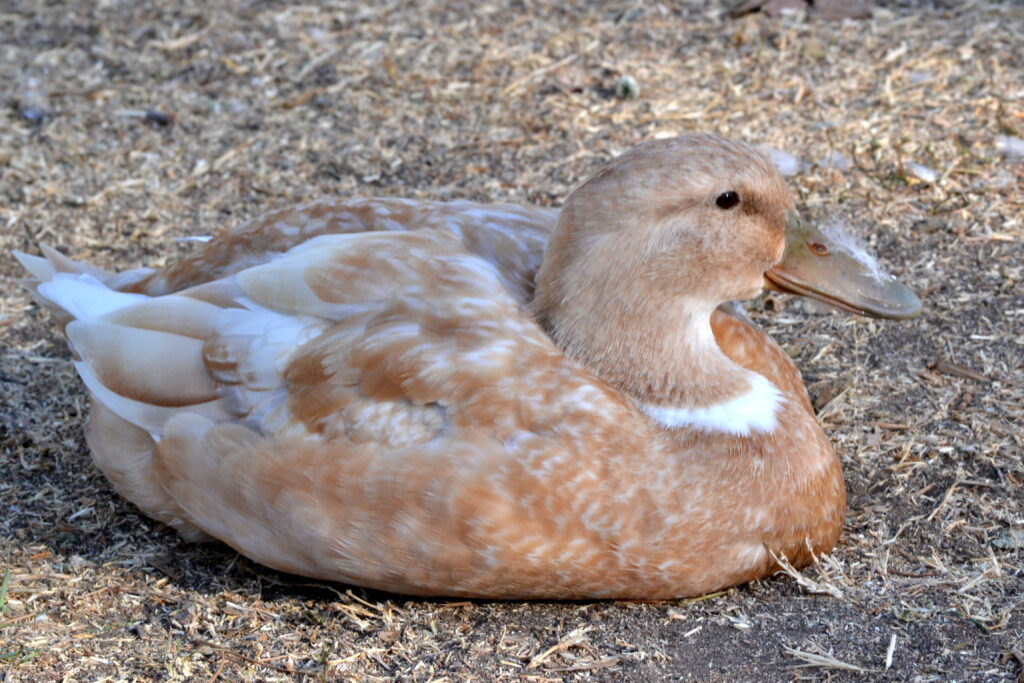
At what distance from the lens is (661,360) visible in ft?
10.9

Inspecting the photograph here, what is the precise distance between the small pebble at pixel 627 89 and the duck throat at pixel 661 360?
2.46 m

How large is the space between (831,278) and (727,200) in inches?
16.1

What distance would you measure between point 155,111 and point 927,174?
A: 11.4ft

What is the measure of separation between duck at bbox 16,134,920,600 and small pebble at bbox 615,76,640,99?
229cm

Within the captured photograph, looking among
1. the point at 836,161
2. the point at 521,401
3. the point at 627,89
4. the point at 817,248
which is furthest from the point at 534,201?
the point at 521,401

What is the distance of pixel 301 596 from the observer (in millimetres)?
3484

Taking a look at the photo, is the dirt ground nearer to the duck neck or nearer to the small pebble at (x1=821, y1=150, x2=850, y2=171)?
the small pebble at (x1=821, y1=150, x2=850, y2=171)

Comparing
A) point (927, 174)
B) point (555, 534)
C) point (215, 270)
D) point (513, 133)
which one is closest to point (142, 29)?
point (513, 133)

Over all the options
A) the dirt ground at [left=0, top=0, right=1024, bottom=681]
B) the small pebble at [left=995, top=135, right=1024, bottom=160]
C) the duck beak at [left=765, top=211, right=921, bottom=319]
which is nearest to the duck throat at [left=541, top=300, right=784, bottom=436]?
the duck beak at [left=765, top=211, right=921, bottom=319]

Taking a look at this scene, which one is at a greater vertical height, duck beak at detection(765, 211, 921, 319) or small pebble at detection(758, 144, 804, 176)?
duck beak at detection(765, 211, 921, 319)

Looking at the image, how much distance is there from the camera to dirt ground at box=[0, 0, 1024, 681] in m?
3.20

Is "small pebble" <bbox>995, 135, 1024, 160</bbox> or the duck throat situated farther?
"small pebble" <bbox>995, 135, 1024, 160</bbox>

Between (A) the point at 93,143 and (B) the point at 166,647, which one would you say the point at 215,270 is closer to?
(B) the point at 166,647

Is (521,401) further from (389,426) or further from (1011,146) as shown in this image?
(1011,146)
